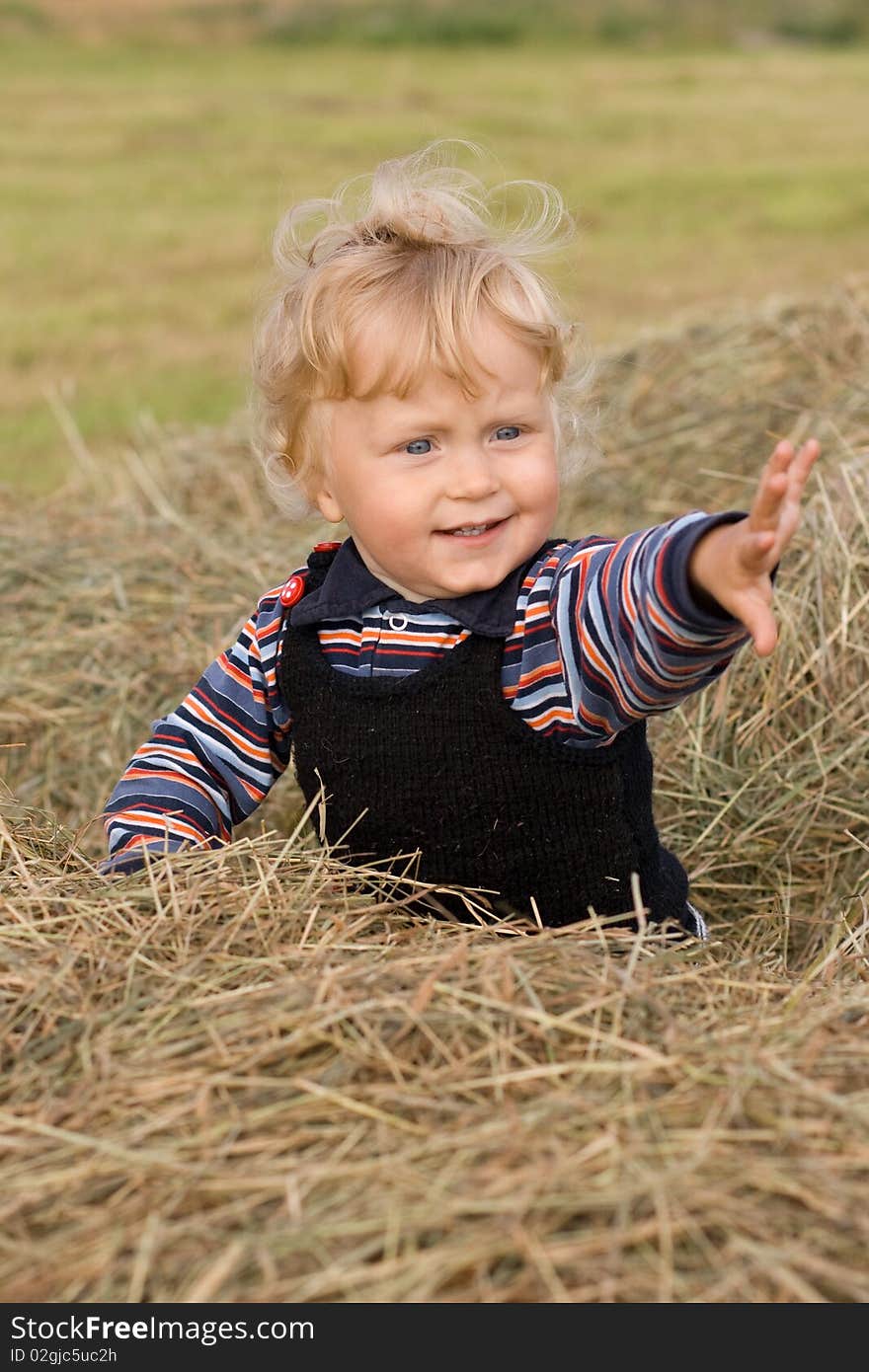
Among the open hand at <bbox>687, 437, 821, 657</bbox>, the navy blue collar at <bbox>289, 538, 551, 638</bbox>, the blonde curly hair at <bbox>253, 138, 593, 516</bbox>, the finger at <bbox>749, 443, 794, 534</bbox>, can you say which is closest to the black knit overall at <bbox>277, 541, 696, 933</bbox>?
the navy blue collar at <bbox>289, 538, 551, 638</bbox>

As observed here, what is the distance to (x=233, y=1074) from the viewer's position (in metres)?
1.73

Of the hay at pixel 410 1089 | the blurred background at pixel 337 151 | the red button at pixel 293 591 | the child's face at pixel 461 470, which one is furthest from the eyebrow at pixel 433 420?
the hay at pixel 410 1089

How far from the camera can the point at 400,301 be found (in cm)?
236

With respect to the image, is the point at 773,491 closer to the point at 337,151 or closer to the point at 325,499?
the point at 325,499

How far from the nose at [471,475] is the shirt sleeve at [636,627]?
0.17 meters

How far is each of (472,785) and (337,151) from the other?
11865 millimetres

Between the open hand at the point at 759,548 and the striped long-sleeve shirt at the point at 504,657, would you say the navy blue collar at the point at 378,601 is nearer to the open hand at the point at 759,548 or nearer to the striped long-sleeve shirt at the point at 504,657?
the striped long-sleeve shirt at the point at 504,657

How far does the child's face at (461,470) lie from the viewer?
233 cm

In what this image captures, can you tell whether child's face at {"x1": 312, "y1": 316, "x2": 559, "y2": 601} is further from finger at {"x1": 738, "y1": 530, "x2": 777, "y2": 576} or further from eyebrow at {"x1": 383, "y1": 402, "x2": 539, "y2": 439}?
finger at {"x1": 738, "y1": 530, "x2": 777, "y2": 576}

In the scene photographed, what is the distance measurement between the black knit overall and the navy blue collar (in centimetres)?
3

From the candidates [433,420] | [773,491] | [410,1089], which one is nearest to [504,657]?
[433,420]

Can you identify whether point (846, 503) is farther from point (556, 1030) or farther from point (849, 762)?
point (556, 1030)

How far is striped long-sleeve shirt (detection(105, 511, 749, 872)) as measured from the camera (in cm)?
212

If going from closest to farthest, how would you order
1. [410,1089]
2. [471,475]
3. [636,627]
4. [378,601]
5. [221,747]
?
[410,1089]
[636,627]
[471,475]
[378,601]
[221,747]
